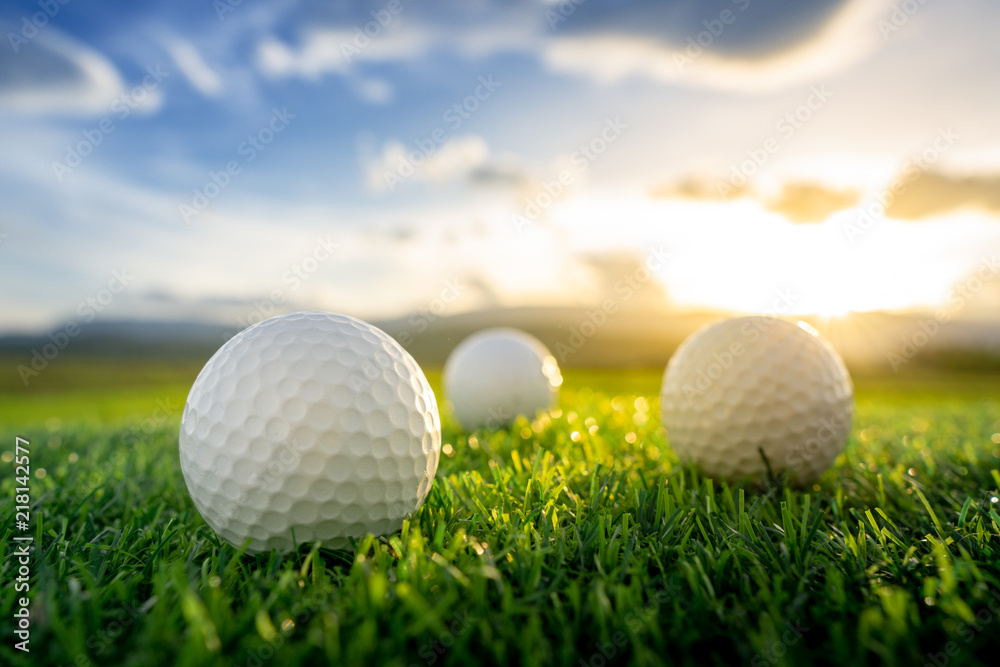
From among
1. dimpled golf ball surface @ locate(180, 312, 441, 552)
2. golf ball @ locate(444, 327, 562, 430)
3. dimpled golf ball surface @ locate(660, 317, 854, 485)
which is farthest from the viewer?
golf ball @ locate(444, 327, 562, 430)

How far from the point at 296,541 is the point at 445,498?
0.82 metres

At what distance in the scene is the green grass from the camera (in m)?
1.89

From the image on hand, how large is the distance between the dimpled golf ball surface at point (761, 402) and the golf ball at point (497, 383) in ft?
8.24

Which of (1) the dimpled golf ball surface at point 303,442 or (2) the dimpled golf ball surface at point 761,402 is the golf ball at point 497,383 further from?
(1) the dimpled golf ball surface at point 303,442

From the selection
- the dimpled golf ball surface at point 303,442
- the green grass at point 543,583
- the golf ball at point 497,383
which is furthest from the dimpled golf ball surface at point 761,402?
the golf ball at point 497,383

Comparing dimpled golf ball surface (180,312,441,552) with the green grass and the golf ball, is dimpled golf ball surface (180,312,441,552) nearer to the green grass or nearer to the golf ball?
the green grass

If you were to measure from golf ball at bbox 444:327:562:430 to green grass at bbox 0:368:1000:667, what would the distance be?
102 inches

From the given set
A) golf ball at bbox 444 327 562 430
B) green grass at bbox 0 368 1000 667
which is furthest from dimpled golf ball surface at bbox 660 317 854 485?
golf ball at bbox 444 327 562 430

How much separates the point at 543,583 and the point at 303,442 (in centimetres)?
128

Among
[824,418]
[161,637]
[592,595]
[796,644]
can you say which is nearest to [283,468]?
[161,637]

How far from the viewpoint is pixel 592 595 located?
2102mm

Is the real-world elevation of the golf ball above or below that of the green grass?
below

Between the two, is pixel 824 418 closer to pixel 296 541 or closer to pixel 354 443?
pixel 354 443

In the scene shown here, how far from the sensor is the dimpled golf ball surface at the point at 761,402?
3.75 meters
